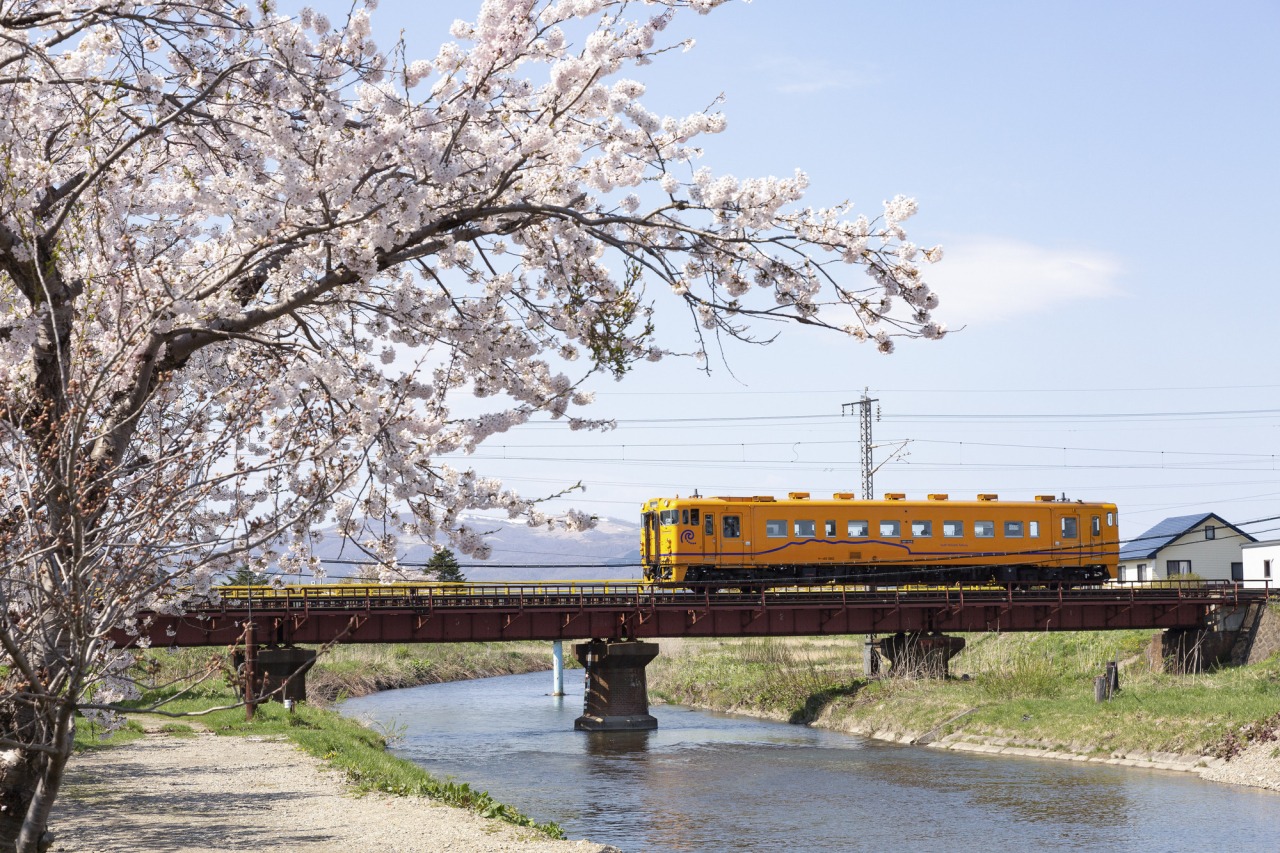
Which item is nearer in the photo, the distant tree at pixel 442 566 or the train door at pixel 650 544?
the distant tree at pixel 442 566

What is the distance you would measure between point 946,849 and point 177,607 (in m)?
14.0

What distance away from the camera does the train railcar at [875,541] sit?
43.4 meters

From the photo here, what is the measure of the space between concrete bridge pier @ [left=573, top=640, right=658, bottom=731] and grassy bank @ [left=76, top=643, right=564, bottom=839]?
8.82 metres

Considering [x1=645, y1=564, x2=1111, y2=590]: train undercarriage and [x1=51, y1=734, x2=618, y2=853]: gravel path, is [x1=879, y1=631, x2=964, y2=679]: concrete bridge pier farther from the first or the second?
[x1=51, y1=734, x2=618, y2=853]: gravel path

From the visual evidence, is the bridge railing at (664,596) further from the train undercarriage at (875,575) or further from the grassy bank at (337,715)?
the grassy bank at (337,715)

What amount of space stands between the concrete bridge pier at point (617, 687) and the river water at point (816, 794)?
106 cm

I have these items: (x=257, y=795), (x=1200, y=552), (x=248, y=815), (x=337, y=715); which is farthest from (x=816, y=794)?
(x=1200, y=552)

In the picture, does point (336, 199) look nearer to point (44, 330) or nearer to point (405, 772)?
point (44, 330)

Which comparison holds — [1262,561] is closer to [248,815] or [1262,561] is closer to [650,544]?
[650,544]

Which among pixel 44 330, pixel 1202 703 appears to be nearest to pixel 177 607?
pixel 44 330

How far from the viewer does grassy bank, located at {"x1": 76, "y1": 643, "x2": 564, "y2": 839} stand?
58.5 ft

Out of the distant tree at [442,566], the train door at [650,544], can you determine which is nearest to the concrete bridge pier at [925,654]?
the train door at [650,544]

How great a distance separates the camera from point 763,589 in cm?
4225

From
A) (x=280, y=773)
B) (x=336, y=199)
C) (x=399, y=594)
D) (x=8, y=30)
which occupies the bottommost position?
(x=280, y=773)
